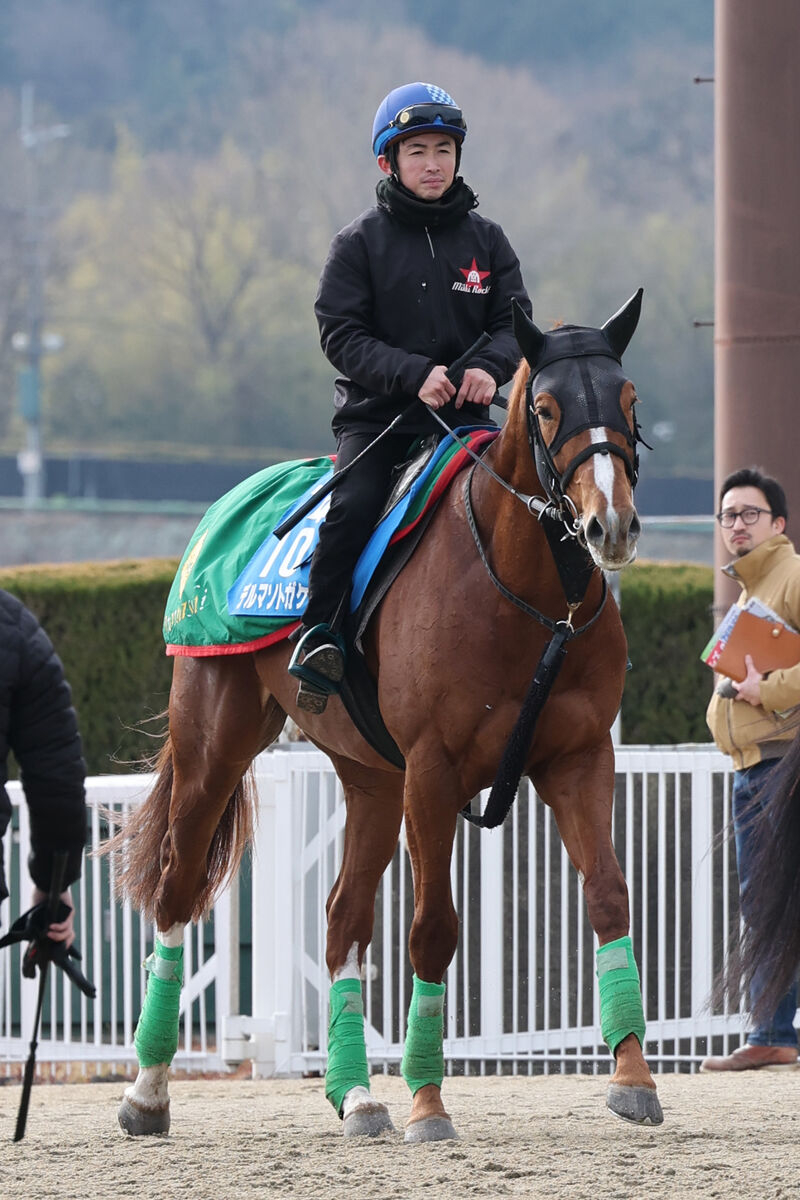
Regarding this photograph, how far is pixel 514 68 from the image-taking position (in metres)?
65.4

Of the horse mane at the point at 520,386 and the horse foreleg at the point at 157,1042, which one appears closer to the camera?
the horse mane at the point at 520,386

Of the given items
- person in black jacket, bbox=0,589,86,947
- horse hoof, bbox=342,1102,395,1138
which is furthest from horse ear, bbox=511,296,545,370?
horse hoof, bbox=342,1102,395,1138

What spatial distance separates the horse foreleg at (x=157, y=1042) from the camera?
5625 millimetres

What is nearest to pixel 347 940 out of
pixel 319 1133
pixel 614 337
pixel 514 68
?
pixel 319 1133

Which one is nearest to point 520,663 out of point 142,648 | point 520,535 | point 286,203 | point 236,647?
point 520,535

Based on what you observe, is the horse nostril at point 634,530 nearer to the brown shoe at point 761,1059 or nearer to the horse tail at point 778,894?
the horse tail at point 778,894

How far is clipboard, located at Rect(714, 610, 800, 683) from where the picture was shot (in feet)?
21.8

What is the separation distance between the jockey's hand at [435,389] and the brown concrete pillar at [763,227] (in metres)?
2.85

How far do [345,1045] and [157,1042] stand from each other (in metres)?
0.65

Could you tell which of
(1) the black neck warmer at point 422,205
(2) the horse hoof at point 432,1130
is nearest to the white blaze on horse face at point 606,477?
(1) the black neck warmer at point 422,205

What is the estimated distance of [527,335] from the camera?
15.3ft

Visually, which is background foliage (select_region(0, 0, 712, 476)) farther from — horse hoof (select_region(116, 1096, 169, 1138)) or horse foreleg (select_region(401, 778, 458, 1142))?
horse foreleg (select_region(401, 778, 458, 1142))

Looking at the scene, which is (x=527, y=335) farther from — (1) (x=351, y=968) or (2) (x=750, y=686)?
(2) (x=750, y=686)

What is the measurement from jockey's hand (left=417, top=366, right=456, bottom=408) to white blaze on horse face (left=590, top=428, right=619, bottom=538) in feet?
2.60
